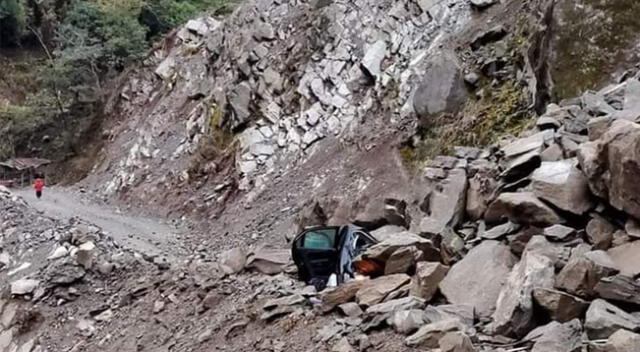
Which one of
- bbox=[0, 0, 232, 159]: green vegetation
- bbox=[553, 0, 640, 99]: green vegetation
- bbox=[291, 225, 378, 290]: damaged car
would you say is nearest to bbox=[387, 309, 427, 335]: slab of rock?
bbox=[291, 225, 378, 290]: damaged car

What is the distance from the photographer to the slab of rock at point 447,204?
29.2ft

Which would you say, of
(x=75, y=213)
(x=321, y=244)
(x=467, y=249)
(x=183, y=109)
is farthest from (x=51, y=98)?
(x=467, y=249)

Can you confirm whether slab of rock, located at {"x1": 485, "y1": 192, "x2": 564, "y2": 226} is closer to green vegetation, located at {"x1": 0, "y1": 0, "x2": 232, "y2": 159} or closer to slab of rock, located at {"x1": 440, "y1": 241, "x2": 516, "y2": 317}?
slab of rock, located at {"x1": 440, "y1": 241, "x2": 516, "y2": 317}

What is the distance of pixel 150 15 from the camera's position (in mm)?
36406

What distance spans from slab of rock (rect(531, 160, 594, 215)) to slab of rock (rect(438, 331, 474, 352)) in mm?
1832

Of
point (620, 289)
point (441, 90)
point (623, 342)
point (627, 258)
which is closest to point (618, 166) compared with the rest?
point (627, 258)

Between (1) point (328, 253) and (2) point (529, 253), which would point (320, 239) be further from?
(2) point (529, 253)

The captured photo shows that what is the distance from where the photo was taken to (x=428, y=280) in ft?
25.3

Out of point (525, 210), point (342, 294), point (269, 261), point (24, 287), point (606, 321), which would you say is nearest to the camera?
point (606, 321)

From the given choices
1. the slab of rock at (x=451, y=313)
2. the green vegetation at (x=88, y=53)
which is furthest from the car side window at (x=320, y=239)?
the green vegetation at (x=88, y=53)

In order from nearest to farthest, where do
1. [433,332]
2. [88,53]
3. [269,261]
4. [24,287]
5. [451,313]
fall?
[433,332] < [451,313] < [269,261] < [24,287] < [88,53]

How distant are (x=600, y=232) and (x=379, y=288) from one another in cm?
265

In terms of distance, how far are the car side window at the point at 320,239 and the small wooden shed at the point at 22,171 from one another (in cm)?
2477

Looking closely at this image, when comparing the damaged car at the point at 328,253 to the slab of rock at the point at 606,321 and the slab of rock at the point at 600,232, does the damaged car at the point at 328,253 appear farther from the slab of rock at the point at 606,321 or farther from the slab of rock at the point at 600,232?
the slab of rock at the point at 606,321
